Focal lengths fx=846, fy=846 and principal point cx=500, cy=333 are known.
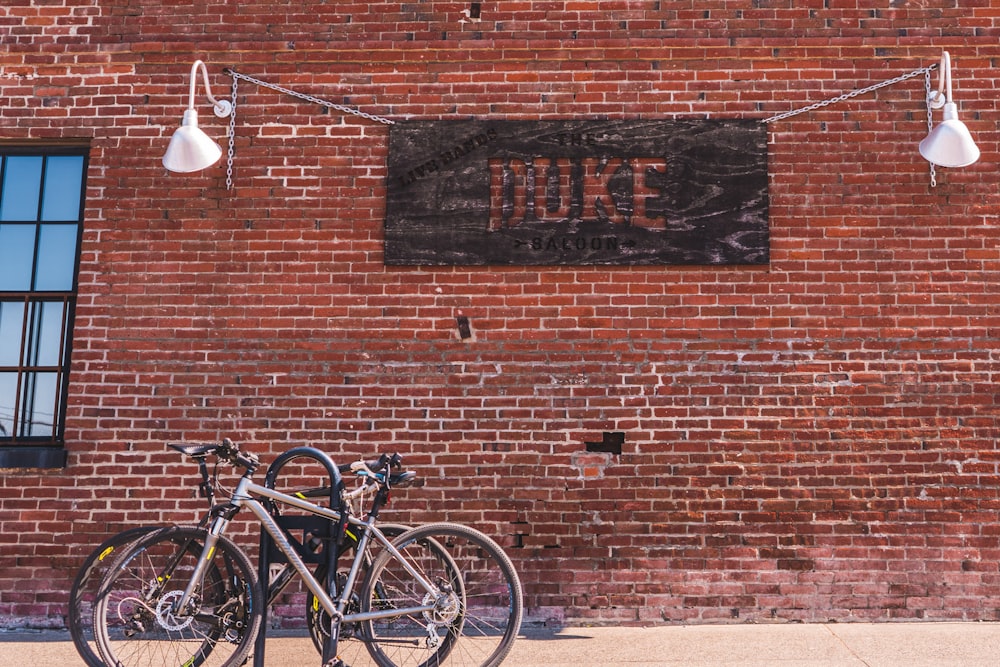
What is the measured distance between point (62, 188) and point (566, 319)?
11.5 feet

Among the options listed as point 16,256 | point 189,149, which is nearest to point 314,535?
point 189,149

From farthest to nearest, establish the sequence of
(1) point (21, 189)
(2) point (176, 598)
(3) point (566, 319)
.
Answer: (1) point (21, 189)
(3) point (566, 319)
(2) point (176, 598)

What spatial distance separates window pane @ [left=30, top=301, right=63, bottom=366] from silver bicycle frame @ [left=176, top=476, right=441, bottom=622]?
2424 mm

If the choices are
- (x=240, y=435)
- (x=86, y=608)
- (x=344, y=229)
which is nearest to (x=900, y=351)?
(x=344, y=229)

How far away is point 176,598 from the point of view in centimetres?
374

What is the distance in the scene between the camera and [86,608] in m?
4.67

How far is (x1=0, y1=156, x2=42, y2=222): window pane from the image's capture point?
5676 millimetres

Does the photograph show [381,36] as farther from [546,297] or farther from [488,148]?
[546,297]

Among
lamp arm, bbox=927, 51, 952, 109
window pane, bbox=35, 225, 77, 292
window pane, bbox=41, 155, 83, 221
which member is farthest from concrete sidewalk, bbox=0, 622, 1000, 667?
lamp arm, bbox=927, 51, 952, 109

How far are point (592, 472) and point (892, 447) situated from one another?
184cm

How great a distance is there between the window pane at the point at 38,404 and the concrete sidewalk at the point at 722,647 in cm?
125

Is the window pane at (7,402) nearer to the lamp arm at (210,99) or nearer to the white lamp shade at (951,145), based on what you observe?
the lamp arm at (210,99)

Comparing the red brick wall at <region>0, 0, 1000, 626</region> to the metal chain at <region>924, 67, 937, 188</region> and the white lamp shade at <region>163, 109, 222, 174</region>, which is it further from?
the white lamp shade at <region>163, 109, 222, 174</region>

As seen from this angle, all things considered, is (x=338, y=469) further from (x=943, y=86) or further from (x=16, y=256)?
(x=943, y=86)
